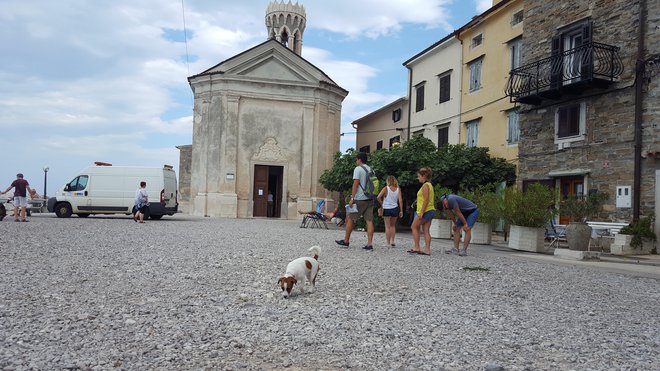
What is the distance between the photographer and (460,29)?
73.5 feet

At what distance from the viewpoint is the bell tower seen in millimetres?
43250

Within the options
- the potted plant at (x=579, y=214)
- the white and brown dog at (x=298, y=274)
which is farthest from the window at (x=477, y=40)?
the white and brown dog at (x=298, y=274)

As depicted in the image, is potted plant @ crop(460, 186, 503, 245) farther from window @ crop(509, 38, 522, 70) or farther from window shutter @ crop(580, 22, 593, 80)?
window @ crop(509, 38, 522, 70)

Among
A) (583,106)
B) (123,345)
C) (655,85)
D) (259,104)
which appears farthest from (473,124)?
(123,345)

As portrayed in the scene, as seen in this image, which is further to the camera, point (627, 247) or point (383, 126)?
point (383, 126)

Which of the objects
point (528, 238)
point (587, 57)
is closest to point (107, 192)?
point (528, 238)

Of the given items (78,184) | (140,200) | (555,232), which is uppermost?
(78,184)

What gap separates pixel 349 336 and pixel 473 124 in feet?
62.1

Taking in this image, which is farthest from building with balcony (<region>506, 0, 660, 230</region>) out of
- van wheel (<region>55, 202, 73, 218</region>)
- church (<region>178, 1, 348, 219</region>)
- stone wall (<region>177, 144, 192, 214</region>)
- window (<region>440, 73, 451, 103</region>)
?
stone wall (<region>177, 144, 192, 214</region>)

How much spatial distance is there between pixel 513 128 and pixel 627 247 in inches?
292

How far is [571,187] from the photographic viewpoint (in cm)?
1593

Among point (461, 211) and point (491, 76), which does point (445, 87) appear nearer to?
point (491, 76)

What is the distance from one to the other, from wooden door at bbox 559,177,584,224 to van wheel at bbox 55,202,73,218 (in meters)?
18.4

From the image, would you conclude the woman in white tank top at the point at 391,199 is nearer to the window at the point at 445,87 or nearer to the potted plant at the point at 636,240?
the potted plant at the point at 636,240
